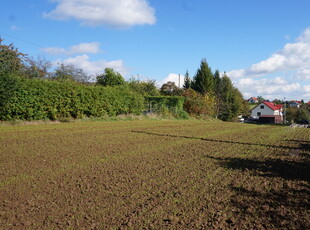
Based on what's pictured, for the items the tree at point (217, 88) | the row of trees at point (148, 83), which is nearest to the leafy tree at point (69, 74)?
the row of trees at point (148, 83)

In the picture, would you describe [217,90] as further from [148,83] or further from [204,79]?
[148,83]

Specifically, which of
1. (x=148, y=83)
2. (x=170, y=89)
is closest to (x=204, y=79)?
(x=170, y=89)

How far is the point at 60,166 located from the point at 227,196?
14.4 ft

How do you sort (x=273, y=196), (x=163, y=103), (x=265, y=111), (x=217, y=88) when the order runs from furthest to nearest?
(x=265, y=111) → (x=217, y=88) → (x=163, y=103) → (x=273, y=196)

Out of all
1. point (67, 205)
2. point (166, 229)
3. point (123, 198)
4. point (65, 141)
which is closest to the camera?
point (166, 229)

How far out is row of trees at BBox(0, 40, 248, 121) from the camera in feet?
64.8

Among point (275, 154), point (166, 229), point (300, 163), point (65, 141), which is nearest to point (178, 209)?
point (166, 229)

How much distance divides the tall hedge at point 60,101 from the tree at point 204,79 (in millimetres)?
32090

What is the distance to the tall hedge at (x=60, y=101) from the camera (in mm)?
16359

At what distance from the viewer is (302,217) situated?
4180mm

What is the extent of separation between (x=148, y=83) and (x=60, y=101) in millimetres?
21372

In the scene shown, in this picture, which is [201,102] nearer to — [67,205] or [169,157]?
[169,157]

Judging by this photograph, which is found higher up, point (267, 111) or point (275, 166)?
point (267, 111)

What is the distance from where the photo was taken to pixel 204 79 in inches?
2196
